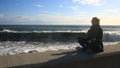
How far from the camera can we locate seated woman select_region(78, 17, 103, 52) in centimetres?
778

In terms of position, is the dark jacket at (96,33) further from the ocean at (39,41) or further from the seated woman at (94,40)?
the ocean at (39,41)

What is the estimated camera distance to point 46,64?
5.78 meters

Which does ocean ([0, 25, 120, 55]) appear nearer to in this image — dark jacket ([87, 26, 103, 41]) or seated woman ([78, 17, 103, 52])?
seated woman ([78, 17, 103, 52])

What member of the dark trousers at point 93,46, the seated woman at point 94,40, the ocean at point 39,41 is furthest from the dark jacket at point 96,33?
the ocean at point 39,41

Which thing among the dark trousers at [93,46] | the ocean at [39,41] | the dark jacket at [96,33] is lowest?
the ocean at [39,41]

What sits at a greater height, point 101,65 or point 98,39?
point 98,39

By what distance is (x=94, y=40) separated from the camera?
308 inches

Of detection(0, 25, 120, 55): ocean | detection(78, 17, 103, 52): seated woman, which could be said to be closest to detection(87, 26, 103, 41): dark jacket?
detection(78, 17, 103, 52): seated woman

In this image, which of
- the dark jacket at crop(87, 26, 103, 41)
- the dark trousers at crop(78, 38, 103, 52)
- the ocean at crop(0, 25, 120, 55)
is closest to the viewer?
the dark trousers at crop(78, 38, 103, 52)

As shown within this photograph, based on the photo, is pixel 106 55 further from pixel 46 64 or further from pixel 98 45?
pixel 46 64

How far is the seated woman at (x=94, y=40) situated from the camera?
7.78 metres

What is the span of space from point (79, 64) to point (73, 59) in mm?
193

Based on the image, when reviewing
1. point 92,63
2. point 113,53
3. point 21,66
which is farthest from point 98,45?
point 21,66

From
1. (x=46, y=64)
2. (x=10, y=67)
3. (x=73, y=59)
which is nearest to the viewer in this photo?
(x=10, y=67)
